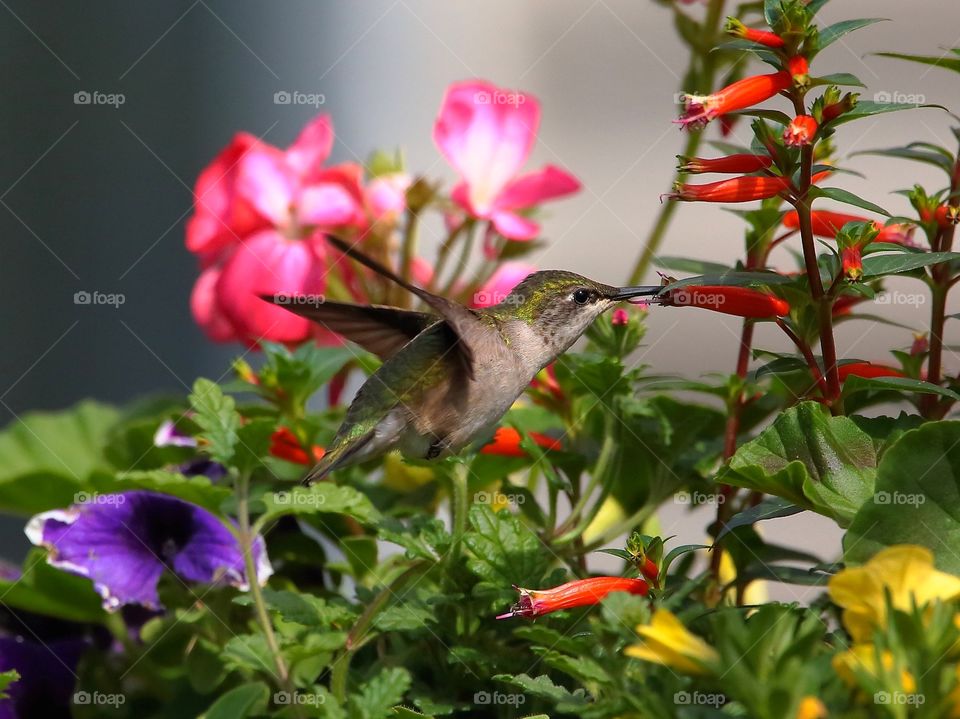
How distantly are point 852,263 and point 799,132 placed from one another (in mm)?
92

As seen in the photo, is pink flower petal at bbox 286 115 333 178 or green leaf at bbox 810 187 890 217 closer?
green leaf at bbox 810 187 890 217

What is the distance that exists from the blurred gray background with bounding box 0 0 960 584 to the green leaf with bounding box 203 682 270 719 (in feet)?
6.09

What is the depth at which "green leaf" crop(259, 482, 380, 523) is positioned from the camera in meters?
0.89

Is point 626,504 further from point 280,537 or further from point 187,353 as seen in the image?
point 187,353

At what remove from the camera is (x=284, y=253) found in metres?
1.36

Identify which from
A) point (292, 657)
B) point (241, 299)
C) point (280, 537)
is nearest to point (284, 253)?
point (241, 299)

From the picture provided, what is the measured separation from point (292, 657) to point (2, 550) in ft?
7.03

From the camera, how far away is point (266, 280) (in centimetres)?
136

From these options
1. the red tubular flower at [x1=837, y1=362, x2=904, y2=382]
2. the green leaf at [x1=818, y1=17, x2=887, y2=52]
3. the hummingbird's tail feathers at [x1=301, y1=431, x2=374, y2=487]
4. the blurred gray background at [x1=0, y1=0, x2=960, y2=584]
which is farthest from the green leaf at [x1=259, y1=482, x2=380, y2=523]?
the blurred gray background at [x1=0, y1=0, x2=960, y2=584]

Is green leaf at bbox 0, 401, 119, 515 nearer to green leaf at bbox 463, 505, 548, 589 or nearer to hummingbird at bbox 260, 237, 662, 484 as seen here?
hummingbird at bbox 260, 237, 662, 484

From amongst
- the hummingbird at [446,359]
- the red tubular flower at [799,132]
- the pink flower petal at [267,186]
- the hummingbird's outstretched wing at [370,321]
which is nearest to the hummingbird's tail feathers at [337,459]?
the hummingbird at [446,359]

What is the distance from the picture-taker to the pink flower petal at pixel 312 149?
4.65 feet

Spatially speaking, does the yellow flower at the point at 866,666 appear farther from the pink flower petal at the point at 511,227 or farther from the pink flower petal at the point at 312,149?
the pink flower petal at the point at 312,149

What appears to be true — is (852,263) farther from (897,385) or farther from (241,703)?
(241,703)
